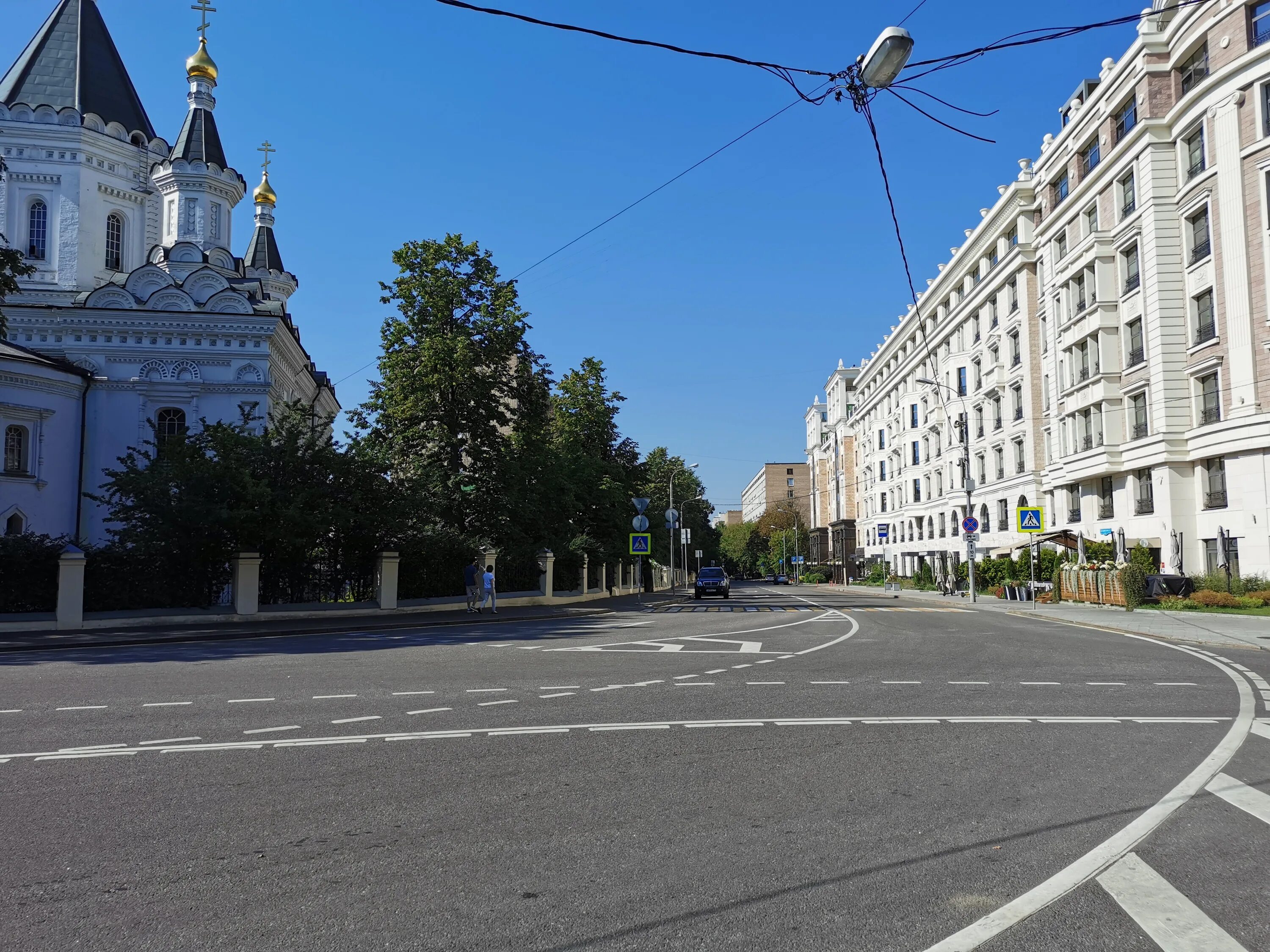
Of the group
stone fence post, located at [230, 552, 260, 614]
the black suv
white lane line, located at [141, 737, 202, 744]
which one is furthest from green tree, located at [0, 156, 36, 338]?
the black suv

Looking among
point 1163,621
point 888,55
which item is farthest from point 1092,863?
point 1163,621

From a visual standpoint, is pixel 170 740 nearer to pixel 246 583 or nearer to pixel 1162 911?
pixel 1162 911

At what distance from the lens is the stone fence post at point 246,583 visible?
25.3 meters

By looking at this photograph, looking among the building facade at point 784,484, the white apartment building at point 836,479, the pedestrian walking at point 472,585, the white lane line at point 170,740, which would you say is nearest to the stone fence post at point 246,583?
the pedestrian walking at point 472,585

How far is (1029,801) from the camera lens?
5832 mm

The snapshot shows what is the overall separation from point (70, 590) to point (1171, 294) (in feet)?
126

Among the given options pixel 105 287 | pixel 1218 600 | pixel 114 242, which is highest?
pixel 114 242

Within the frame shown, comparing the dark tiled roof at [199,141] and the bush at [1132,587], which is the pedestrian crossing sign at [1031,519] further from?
the dark tiled roof at [199,141]

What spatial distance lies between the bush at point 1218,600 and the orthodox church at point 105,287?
107ft

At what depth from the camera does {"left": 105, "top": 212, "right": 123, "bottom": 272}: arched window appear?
46.2m

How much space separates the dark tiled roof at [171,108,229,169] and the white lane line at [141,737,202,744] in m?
46.5

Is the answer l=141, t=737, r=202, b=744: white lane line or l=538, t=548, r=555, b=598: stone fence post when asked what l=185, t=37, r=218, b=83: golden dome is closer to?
l=538, t=548, r=555, b=598: stone fence post

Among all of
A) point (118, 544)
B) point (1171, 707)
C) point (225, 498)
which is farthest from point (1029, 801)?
point (118, 544)

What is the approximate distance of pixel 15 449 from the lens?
3700 centimetres
